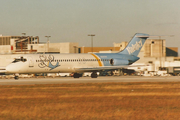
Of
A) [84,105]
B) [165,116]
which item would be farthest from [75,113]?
[165,116]

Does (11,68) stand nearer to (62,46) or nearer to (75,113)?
(75,113)

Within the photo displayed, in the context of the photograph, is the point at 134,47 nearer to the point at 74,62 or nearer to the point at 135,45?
the point at 135,45

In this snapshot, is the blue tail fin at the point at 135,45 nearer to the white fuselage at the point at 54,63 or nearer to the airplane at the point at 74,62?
the airplane at the point at 74,62

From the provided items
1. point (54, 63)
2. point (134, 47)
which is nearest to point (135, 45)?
point (134, 47)

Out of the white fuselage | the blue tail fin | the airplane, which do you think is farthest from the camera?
the blue tail fin

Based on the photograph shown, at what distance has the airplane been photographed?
50500mm

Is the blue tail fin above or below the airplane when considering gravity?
above

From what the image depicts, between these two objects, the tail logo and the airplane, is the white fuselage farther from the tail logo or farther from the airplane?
the tail logo

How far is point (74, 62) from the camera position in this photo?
5462cm

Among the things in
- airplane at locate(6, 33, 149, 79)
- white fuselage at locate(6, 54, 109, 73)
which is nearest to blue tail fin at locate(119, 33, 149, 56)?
airplane at locate(6, 33, 149, 79)

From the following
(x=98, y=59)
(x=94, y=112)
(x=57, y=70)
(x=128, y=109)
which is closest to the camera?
(x=94, y=112)

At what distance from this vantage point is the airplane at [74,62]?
166ft

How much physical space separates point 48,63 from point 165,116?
120 ft

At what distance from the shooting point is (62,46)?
145m
